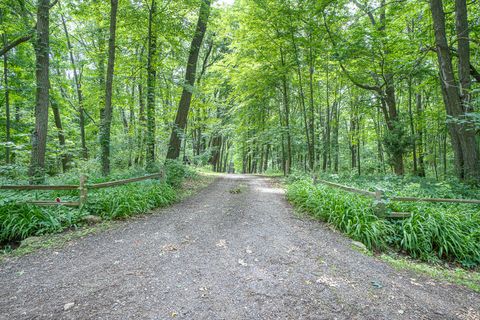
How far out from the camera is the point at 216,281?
3070 mm

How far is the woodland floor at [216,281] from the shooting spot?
99.3 inches

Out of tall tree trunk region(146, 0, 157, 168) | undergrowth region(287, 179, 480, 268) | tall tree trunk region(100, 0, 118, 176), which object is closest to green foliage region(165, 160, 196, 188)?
tall tree trunk region(146, 0, 157, 168)

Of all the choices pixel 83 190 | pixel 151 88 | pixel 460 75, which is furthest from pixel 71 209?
pixel 460 75

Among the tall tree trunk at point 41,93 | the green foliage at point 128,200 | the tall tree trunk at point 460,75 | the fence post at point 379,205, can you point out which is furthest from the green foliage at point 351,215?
the tall tree trunk at point 41,93

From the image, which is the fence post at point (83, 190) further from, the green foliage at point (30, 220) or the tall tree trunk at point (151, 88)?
the tall tree trunk at point (151, 88)

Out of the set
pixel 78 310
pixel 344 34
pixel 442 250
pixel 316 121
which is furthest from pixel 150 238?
pixel 316 121

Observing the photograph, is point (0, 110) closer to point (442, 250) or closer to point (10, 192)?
point (10, 192)

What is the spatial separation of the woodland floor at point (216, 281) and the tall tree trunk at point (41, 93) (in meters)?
3.26

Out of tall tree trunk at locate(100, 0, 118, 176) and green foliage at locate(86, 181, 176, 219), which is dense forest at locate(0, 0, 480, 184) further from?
green foliage at locate(86, 181, 176, 219)

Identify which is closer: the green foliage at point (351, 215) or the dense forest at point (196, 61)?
the green foliage at point (351, 215)

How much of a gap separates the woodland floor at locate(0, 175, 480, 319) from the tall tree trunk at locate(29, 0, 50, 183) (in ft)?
10.7

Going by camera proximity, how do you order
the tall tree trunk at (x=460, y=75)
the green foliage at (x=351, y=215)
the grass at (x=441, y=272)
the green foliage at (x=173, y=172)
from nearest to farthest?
1. the grass at (x=441, y=272)
2. the green foliage at (x=351, y=215)
3. the tall tree trunk at (x=460, y=75)
4. the green foliage at (x=173, y=172)

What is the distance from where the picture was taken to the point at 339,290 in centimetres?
297

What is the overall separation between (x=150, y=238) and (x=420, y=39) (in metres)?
11.9
